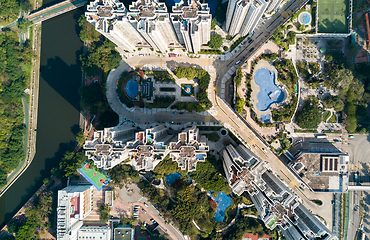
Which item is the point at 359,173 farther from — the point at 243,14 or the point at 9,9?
the point at 9,9

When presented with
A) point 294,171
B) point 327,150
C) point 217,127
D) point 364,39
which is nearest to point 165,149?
point 217,127

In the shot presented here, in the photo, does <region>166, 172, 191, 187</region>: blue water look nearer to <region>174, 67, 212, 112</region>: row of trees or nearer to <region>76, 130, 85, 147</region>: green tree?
<region>174, 67, 212, 112</region>: row of trees

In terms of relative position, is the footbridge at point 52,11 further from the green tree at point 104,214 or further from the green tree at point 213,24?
the green tree at point 104,214

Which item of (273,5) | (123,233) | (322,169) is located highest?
(273,5)

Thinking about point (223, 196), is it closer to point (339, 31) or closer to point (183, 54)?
point (183, 54)

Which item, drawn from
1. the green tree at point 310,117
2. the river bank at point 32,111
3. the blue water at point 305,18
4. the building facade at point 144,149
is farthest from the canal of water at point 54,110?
the green tree at point 310,117

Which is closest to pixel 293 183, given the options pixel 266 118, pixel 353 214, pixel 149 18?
pixel 353 214
